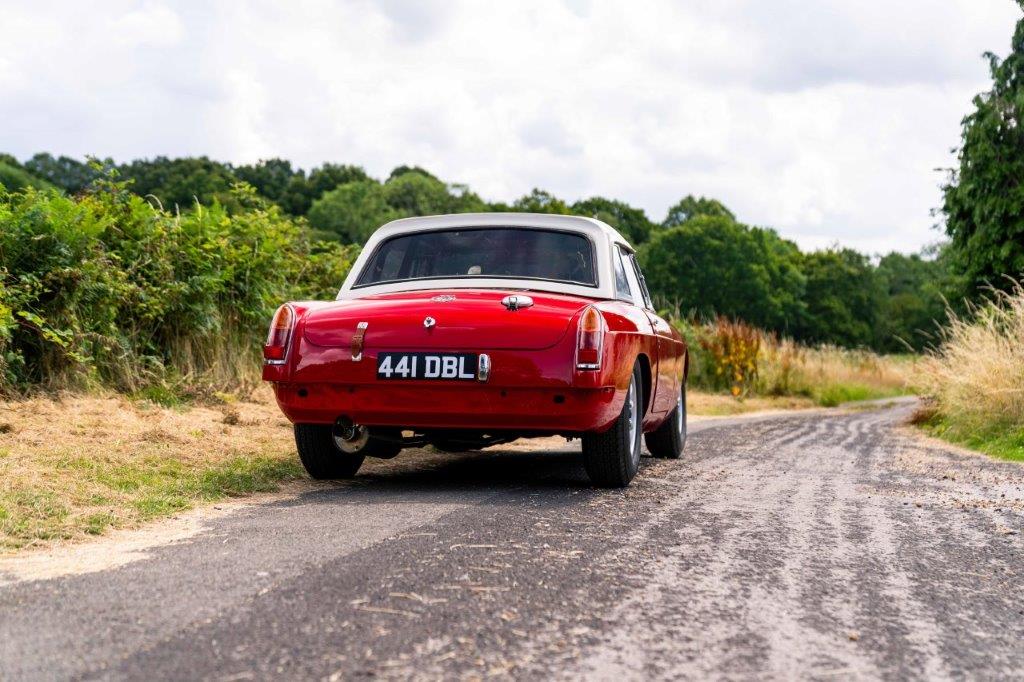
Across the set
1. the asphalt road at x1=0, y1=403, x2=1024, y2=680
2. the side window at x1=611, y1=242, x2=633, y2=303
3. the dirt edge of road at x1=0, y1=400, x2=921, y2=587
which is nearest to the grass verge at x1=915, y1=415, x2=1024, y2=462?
the asphalt road at x1=0, y1=403, x2=1024, y2=680

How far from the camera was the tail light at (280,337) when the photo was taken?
5.93m

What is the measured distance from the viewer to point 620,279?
703 centimetres

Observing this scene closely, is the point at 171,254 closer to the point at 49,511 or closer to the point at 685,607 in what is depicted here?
the point at 49,511

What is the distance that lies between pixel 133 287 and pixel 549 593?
6.70m

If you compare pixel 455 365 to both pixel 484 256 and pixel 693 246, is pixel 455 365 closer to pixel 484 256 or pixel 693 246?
pixel 484 256

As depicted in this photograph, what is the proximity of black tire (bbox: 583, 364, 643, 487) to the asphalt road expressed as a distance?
0.47 feet

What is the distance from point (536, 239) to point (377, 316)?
1448 millimetres

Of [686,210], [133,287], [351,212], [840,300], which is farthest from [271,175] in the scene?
[133,287]

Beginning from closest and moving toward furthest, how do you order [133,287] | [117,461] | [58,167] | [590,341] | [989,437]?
[590,341], [117,461], [133,287], [989,437], [58,167]

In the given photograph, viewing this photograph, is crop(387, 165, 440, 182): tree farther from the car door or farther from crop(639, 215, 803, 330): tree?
the car door

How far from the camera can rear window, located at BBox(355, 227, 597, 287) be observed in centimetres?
662

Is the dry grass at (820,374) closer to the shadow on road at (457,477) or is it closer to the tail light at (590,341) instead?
the shadow on road at (457,477)

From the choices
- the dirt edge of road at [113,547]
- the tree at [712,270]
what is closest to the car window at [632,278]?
the dirt edge of road at [113,547]

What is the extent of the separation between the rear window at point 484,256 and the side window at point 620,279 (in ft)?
0.85
